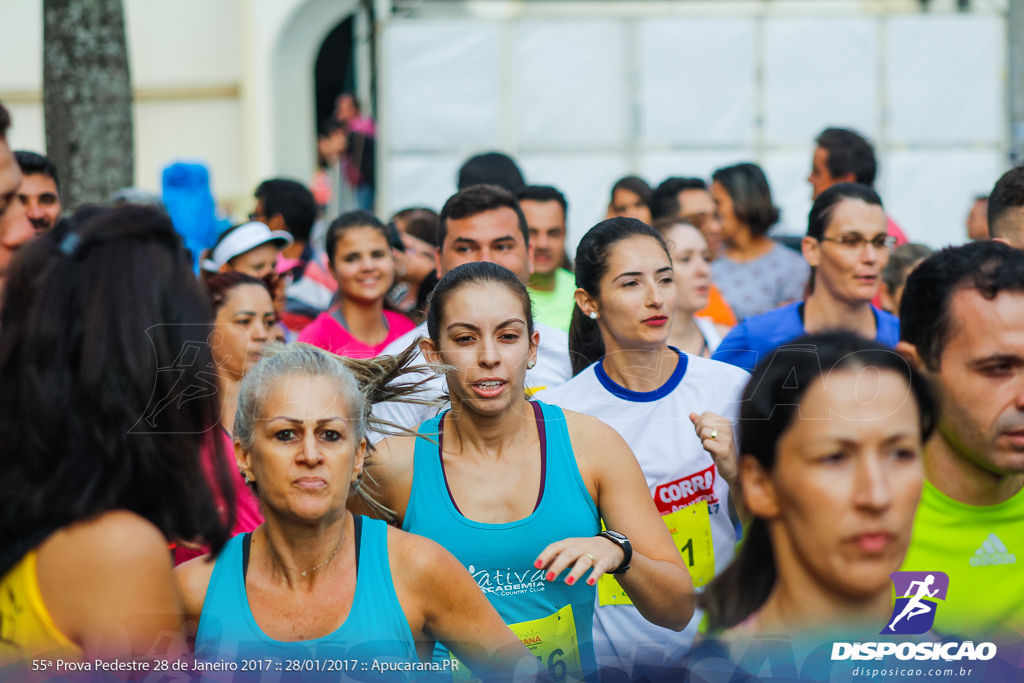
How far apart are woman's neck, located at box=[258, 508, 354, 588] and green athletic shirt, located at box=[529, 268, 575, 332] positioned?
8.06 feet

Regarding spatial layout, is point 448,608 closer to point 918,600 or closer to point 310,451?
point 310,451

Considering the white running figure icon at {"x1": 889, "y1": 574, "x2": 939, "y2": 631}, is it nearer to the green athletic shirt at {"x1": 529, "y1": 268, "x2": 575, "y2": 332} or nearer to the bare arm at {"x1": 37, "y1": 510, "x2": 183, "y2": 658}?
the bare arm at {"x1": 37, "y1": 510, "x2": 183, "y2": 658}

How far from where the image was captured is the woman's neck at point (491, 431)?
103 inches

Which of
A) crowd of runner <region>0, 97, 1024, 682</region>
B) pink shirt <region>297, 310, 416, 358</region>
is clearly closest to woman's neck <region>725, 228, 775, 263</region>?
pink shirt <region>297, 310, 416, 358</region>

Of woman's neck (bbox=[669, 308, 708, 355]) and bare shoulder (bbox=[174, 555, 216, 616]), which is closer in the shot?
bare shoulder (bbox=[174, 555, 216, 616])

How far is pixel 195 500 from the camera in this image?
5.61 feet

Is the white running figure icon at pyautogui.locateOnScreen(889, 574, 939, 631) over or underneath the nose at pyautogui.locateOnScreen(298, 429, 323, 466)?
underneath

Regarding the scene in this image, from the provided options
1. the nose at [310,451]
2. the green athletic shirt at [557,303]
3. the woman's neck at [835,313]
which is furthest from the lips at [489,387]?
the green athletic shirt at [557,303]

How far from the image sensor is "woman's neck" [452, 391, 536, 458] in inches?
103

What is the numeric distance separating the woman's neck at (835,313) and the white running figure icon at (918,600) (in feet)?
6.09

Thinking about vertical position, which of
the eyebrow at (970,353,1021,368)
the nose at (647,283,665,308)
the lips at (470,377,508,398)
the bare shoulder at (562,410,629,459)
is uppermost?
the nose at (647,283,665,308)

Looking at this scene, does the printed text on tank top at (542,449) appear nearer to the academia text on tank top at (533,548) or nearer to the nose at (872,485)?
the academia text on tank top at (533,548)

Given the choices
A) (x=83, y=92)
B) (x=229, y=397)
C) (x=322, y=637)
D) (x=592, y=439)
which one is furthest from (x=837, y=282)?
(x=83, y=92)

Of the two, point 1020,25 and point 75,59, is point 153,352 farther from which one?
point 1020,25
